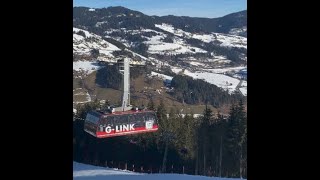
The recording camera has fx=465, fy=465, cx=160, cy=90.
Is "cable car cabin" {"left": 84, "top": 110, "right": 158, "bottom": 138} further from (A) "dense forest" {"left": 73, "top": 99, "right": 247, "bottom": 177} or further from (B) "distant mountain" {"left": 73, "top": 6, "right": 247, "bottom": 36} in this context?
(B) "distant mountain" {"left": 73, "top": 6, "right": 247, "bottom": 36}

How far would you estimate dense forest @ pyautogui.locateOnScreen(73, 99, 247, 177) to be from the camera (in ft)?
30.2

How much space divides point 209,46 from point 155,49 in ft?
6.39

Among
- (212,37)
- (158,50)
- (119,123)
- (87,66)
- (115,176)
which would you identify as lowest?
(115,176)

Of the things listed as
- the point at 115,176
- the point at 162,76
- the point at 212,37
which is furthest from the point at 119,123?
Answer: the point at 212,37

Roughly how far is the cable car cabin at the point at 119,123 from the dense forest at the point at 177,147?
72 cm

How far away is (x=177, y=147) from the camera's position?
413 inches

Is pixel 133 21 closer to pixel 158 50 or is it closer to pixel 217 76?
pixel 158 50

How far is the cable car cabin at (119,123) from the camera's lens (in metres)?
7.89

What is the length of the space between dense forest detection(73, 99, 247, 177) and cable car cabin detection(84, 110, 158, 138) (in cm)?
72

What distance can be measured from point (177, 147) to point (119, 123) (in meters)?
3.01

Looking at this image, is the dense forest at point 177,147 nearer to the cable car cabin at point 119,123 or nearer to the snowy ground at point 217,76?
the cable car cabin at point 119,123

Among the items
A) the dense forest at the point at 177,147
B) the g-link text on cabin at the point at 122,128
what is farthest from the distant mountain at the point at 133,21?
the g-link text on cabin at the point at 122,128
